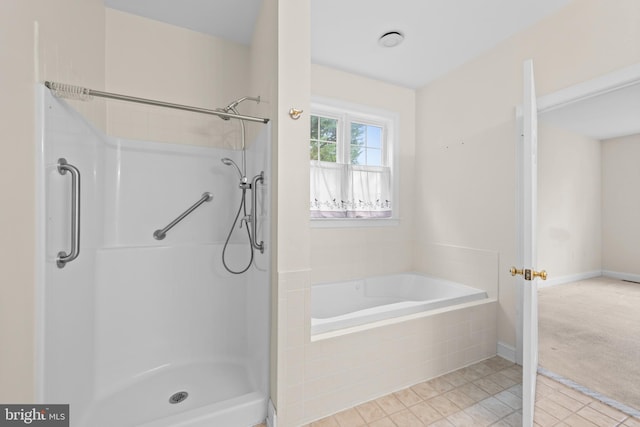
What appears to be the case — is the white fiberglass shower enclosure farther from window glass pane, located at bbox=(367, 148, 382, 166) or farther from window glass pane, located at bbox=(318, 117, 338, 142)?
window glass pane, located at bbox=(367, 148, 382, 166)

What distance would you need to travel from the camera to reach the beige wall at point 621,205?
452 centimetres

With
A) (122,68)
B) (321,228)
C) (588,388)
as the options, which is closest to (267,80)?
(122,68)

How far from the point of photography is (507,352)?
2.18 meters

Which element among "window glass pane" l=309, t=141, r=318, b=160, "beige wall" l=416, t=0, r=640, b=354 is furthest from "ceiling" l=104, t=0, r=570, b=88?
"window glass pane" l=309, t=141, r=318, b=160

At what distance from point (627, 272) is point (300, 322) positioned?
6.12m

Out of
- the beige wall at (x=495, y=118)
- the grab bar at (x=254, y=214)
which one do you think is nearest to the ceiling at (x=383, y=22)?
the beige wall at (x=495, y=118)

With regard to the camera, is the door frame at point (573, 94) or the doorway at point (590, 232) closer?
the door frame at point (573, 94)

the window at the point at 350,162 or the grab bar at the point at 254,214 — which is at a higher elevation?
the window at the point at 350,162

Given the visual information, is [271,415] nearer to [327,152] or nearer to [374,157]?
[327,152]

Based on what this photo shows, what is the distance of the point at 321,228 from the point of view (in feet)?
8.70

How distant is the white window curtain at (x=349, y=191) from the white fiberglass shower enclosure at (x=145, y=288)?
0.74m

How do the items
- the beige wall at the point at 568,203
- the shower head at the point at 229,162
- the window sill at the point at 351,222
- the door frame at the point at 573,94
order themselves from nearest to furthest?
the door frame at the point at 573,94 → the shower head at the point at 229,162 → the window sill at the point at 351,222 → the beige wall at the point at 568,203

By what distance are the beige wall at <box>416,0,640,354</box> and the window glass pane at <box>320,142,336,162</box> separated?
1.00 metres

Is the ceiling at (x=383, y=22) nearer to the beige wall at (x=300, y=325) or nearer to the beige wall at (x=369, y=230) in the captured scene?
the beige wall at (x=369, y=230)
